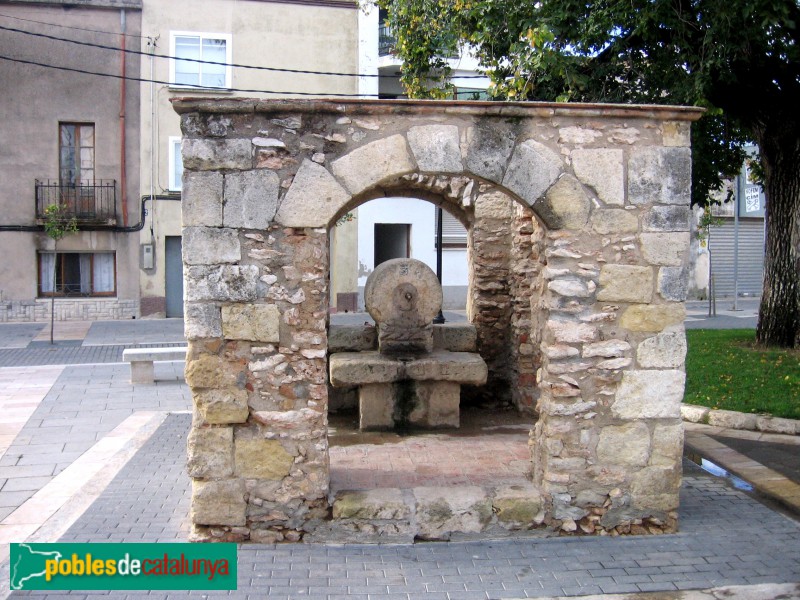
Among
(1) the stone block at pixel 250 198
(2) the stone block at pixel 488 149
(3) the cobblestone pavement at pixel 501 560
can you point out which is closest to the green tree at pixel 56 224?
(3) the cobblestone pavement at pixel 501 560

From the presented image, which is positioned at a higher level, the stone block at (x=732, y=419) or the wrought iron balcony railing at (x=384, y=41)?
the wrought iron balcony railing at (x=384, y=41)

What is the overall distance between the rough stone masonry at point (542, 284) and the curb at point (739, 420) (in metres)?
2.77

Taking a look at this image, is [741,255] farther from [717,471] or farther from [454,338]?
[717,471]

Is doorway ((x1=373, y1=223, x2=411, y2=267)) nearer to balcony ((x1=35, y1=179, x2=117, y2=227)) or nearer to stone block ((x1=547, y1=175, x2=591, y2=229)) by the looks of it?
balcony ((x1=35, y1=179, x2=117, y2=227))

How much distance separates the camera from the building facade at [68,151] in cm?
1775

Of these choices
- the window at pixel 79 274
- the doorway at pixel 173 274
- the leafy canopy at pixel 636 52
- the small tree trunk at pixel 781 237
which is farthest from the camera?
the doorway at pixel 173 274

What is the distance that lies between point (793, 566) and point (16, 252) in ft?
57.9

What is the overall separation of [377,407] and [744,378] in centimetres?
465

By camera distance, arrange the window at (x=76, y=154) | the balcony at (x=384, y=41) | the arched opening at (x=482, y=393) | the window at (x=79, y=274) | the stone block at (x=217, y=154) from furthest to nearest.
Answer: the balcony at (x=384, y=41) < the window at (x=79, y=274) < the window at (x=76, y=154) < the arched opening at (x=482, y=393) < the stone block at (x=217, y=154)

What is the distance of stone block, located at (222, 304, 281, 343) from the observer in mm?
4648

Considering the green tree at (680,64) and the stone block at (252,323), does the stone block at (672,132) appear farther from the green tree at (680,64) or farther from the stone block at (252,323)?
the green tree at (680,64)

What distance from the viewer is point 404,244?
70.4 ft

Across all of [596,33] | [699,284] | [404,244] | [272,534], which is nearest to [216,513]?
[272,534]

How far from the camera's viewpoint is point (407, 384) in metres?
7.13
